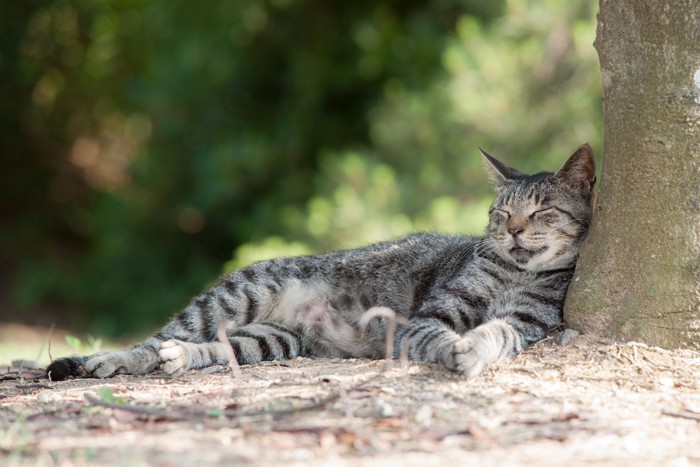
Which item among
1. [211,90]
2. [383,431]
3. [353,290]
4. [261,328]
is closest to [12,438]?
[383,431]

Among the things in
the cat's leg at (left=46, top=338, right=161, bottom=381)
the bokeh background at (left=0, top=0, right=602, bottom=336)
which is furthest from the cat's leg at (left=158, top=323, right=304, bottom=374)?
the bokeh background at (left=0, top=0, right=602, bottom=336)

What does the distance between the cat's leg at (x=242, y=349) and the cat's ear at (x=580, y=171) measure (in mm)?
1728

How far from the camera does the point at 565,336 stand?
3.87 meters

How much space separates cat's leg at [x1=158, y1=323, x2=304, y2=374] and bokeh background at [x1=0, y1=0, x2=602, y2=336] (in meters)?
2.53

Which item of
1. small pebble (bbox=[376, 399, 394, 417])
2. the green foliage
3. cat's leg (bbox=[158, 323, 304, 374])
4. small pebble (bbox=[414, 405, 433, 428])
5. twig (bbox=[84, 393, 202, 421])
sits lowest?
small pebble (bbox=[414, 405, 433, 428])

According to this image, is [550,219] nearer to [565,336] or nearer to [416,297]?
[565,336]

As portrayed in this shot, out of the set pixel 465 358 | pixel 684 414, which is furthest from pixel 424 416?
pixel 684 414

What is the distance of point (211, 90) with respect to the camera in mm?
10328

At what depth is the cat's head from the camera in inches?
168

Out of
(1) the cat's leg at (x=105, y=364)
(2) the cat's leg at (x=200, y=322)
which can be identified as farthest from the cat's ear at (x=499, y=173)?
(1) the cat's leg at (x=105, y=364)

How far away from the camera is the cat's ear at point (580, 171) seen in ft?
14.0

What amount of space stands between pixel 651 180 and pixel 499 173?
1.20 meters

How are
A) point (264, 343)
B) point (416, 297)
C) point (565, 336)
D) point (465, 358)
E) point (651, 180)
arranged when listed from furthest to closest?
point (416, 297), point (264, 343), point (565, 336), point (651, 180), point (465, 358)

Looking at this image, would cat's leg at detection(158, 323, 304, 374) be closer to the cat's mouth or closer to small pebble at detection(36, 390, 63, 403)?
small pebble at detection(36, 390, 63, 403)
